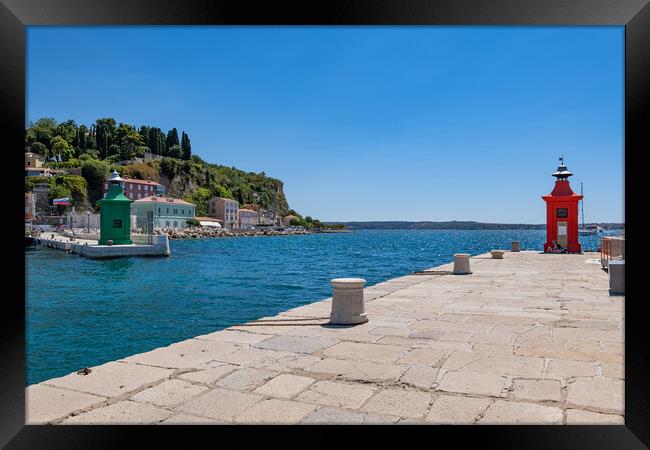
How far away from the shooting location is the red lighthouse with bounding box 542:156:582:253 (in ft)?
87.7

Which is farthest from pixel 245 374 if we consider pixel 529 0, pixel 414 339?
pixel 529 0

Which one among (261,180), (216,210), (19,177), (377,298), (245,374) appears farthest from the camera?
(261,180)

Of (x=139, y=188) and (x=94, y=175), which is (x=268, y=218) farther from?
(x=94, y=175)

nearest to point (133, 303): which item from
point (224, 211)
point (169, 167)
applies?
point (224, 211)

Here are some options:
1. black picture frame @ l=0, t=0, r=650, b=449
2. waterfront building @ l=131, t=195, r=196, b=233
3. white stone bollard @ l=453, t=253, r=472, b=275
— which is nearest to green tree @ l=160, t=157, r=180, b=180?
waterfront building @ l=131, t=195, r=196, b=233

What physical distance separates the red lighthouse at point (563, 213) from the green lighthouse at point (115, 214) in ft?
108

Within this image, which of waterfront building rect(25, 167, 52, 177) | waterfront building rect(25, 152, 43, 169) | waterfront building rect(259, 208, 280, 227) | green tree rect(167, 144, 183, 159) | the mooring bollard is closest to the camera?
the mooring bollard

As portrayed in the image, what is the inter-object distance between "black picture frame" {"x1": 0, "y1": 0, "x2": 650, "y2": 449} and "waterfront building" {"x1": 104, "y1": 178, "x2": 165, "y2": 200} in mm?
106820

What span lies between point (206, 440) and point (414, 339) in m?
3.88

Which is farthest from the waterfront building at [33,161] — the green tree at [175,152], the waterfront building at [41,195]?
the green tree at [175,152]

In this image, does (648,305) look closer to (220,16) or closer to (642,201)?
(642,201)

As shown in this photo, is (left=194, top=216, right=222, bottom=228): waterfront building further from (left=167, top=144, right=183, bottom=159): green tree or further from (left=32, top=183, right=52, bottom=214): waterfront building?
(left=32, top=183, right=52, bottom=214): waterfront building

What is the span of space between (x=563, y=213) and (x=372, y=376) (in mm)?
25675

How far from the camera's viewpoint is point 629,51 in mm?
3521
